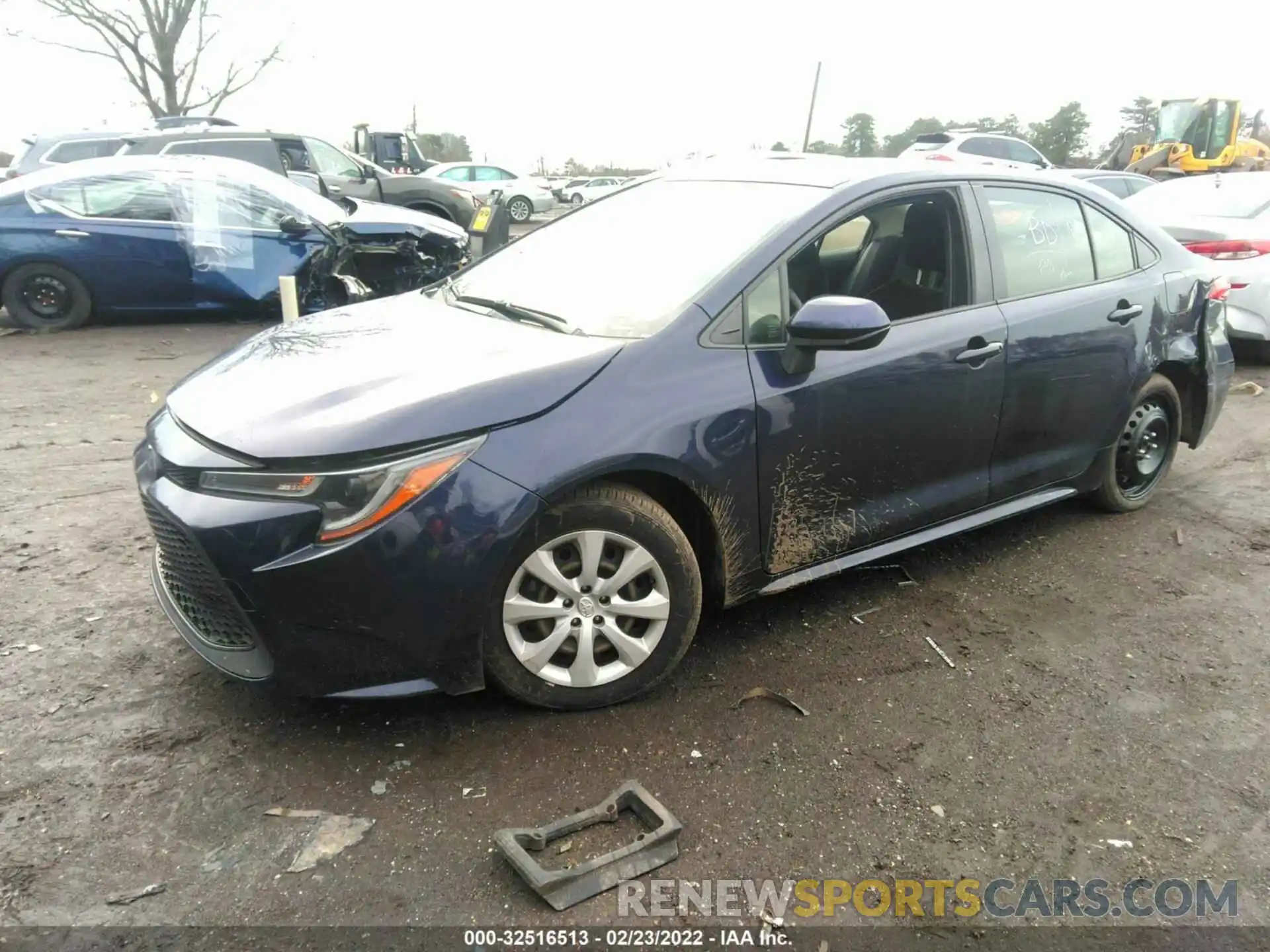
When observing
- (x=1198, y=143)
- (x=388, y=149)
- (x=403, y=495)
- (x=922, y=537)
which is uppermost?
(x=388, y=149)

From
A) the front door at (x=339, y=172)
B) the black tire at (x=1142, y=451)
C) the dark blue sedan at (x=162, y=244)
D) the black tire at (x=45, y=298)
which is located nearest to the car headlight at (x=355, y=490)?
the black tire at (x=1142, y=451)

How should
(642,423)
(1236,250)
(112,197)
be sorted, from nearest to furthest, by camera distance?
(642,423), (1236,250), (112,197)

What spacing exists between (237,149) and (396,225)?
4467 mm

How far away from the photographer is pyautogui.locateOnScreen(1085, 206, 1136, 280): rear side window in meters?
3.97

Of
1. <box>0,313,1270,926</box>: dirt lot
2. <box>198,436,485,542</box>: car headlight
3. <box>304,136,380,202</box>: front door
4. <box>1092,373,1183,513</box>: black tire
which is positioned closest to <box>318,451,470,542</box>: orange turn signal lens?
<box>198,436,485,542</box>: car headlight

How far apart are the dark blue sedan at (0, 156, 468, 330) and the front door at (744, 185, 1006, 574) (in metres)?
6.07

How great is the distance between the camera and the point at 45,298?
8.45m

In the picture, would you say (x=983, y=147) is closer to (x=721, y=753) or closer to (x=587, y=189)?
(x=721, y=753)

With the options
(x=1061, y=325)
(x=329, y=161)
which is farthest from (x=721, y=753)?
(x=329, y=161)

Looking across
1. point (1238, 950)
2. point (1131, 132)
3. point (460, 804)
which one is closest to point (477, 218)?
point (460, 804)

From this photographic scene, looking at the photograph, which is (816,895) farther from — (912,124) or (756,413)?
(912,124)

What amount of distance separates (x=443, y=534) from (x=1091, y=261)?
10.1 feet

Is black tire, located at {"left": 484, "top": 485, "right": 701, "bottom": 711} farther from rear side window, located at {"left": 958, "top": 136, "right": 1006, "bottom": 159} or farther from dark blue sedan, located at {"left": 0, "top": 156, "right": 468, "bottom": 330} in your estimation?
rear side window, located at {"left": 958, "top": 136, "right": 1006, "bottom": 159}

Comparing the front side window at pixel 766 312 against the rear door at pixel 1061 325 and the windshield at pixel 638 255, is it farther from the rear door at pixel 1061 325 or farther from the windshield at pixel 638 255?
the rear door at pixel 1061 325
